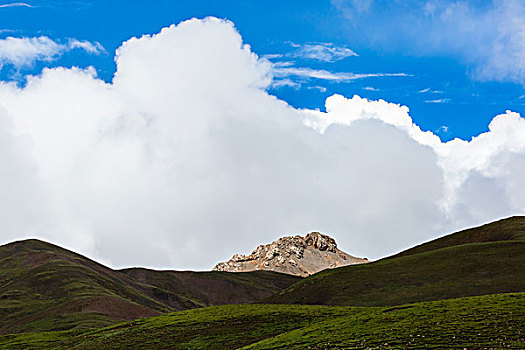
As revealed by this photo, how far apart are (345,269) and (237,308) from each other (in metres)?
57.5

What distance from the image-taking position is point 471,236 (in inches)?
7057

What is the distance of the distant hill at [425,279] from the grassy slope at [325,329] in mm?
30932

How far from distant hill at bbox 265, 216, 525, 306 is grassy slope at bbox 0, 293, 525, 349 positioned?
30932 millimetres

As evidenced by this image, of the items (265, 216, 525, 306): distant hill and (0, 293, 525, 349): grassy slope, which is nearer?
(0, 293, 525, 349): grassy slope

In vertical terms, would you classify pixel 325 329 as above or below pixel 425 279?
below

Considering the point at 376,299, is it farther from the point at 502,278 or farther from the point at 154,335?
the point at 154,335

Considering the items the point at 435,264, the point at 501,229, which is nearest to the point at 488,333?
the point at 435,264

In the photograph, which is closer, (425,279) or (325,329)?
(325,329)

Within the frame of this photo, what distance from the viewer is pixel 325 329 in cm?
6500

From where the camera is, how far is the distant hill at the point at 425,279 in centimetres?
10956

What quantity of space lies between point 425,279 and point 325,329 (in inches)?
2477

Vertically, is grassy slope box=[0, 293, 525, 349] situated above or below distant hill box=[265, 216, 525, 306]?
below

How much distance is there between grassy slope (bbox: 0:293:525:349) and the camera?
5088cm

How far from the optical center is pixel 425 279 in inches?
4783
